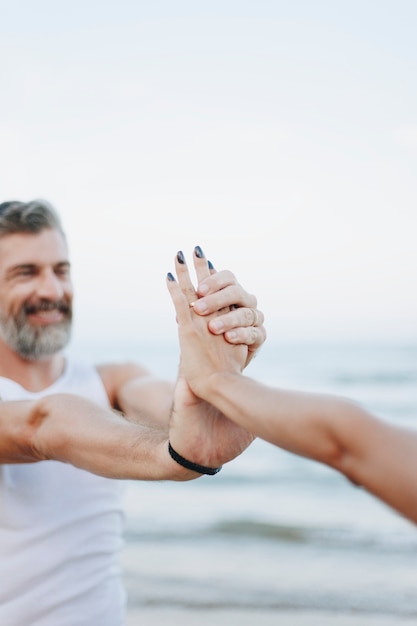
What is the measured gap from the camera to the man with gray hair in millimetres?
2111

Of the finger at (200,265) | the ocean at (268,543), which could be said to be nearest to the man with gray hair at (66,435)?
the finger at (200,265)

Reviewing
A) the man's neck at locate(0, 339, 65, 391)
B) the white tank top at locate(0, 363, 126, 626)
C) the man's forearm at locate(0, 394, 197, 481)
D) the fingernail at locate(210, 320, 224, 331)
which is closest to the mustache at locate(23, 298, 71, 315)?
the man's neck at locate(0, 339, 65, 391)

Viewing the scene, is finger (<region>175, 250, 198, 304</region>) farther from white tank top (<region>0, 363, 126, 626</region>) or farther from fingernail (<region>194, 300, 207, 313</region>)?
white tank top (<region>0, 363, 126, 626</region>)

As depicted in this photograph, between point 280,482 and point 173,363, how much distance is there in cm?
1481

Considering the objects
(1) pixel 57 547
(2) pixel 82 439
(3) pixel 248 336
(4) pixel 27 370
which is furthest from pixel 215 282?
(4) pixel 27 370

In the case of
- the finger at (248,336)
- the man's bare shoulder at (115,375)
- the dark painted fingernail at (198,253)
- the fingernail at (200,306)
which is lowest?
the finger at (248,336)

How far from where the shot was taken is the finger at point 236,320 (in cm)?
205

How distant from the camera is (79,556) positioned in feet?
8.59

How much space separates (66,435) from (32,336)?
0.83 meters

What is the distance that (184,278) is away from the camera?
2105 mm

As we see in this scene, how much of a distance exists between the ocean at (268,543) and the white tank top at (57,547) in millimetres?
1105

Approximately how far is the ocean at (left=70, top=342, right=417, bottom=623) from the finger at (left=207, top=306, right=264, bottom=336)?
1018mm

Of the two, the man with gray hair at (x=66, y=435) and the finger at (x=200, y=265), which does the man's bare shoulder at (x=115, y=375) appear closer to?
the man with gray hair at (x=66, y=435)

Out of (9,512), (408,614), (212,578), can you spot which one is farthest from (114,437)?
(212,578)
